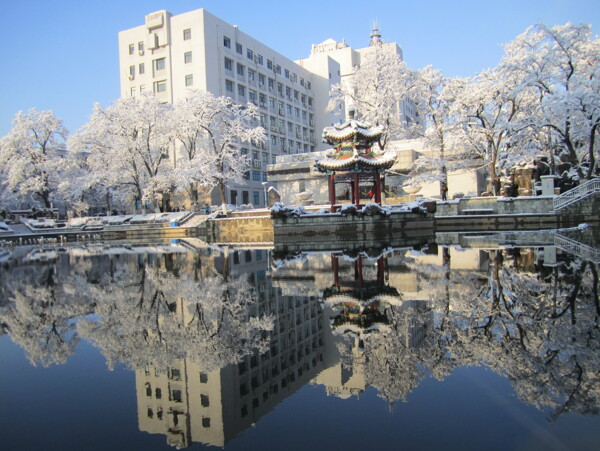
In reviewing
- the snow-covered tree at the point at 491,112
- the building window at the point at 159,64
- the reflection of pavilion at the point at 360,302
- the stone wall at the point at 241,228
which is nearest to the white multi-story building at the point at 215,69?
the building window at the point at 159,64

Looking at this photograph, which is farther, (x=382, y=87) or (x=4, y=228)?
(x=4, y=228)

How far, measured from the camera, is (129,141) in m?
44.2

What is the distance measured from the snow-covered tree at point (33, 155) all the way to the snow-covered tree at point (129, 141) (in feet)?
15.6

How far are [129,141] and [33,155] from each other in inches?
570

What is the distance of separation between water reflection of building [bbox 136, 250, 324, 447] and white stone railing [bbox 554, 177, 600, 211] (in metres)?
28.1

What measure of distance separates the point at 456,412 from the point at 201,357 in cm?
A: 285

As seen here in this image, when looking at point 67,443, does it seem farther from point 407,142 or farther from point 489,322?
point 407,142

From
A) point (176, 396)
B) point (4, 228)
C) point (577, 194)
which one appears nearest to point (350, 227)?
point (577, 194)

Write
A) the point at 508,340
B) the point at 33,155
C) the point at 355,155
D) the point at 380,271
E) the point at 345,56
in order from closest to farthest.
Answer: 1. the point at 508,340
2. the point at 380,271
3. the point at 355,155
4. the point at 33,155
5. the point at 345,56

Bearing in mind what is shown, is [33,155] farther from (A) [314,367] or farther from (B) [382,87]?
(A) [314,367]

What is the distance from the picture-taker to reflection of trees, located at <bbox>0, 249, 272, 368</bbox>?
18.2 ft

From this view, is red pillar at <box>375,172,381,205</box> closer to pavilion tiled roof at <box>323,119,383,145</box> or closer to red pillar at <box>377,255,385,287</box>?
pavilion tiled roof at <box>323,119,383,145</box>

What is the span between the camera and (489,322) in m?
5.89

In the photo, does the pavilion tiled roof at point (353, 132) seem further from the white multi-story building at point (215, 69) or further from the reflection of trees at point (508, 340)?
the white multi-story building at point (215, 69)
